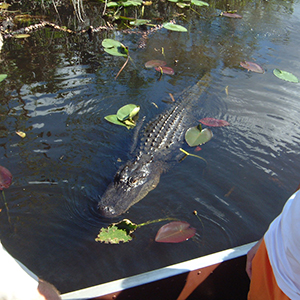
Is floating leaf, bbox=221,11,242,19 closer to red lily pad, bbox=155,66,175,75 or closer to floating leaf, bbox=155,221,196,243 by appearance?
red lily pad, bbox=155,66,175,75

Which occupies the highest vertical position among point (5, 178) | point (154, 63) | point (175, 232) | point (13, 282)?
point (13, 282)

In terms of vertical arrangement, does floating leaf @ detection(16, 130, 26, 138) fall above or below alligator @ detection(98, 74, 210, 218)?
above

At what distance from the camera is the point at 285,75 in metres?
4.67

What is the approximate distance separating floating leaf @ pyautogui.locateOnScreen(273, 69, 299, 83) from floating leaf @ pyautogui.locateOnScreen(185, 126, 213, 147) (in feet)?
6.88

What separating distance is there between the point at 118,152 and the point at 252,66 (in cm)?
331

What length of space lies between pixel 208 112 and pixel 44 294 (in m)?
3.47

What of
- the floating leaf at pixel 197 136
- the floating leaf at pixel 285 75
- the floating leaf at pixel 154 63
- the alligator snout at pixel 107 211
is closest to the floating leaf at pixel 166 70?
the floating leaf at pixel 154 63

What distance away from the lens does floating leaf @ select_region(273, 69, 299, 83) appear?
460cm

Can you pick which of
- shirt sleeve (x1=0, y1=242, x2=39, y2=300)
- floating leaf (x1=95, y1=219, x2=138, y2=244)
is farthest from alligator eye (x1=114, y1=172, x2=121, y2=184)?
shirt sleeve (x1=0, y1=242, x2=39, y2=300)

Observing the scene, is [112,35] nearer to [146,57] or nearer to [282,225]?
[146,57]

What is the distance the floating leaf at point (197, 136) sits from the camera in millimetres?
3350

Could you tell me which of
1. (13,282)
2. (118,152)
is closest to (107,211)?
(118,152)

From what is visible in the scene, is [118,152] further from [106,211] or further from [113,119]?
[106,211]

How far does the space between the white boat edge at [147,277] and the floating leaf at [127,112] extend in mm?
2241
